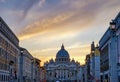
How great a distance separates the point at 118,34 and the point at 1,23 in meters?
30.8

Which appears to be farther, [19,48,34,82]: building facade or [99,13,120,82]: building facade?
[19,48,34,82]: building facade

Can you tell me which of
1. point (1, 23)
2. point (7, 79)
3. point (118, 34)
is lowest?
point (7, 79)

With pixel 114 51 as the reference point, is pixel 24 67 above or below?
above

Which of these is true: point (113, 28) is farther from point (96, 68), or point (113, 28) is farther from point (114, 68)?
point (96, 68)

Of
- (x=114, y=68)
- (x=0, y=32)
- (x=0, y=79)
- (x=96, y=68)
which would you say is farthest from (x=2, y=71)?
(x=114, y=68)

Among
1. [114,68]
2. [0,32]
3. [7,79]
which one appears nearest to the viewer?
[114,68]

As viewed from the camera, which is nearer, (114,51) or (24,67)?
(114,51)

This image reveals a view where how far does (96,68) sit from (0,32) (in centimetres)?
2782

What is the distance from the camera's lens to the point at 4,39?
86.6 metres

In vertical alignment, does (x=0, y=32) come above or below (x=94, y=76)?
above

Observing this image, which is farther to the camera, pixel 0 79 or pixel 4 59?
pixel 4 59

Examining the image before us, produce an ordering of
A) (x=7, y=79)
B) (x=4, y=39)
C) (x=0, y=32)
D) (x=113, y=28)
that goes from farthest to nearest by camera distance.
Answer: (x=7, y=79) → (x=4, y=39) → (x=0, y=32) → (x=113, y=28)

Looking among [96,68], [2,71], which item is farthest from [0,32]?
[96,68]

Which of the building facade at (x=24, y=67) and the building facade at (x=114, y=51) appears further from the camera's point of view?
the building facade at (x=24, y=67)
